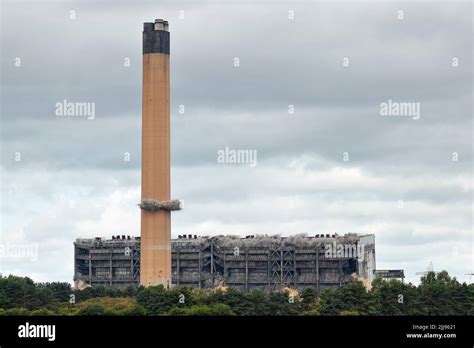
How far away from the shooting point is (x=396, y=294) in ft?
649
